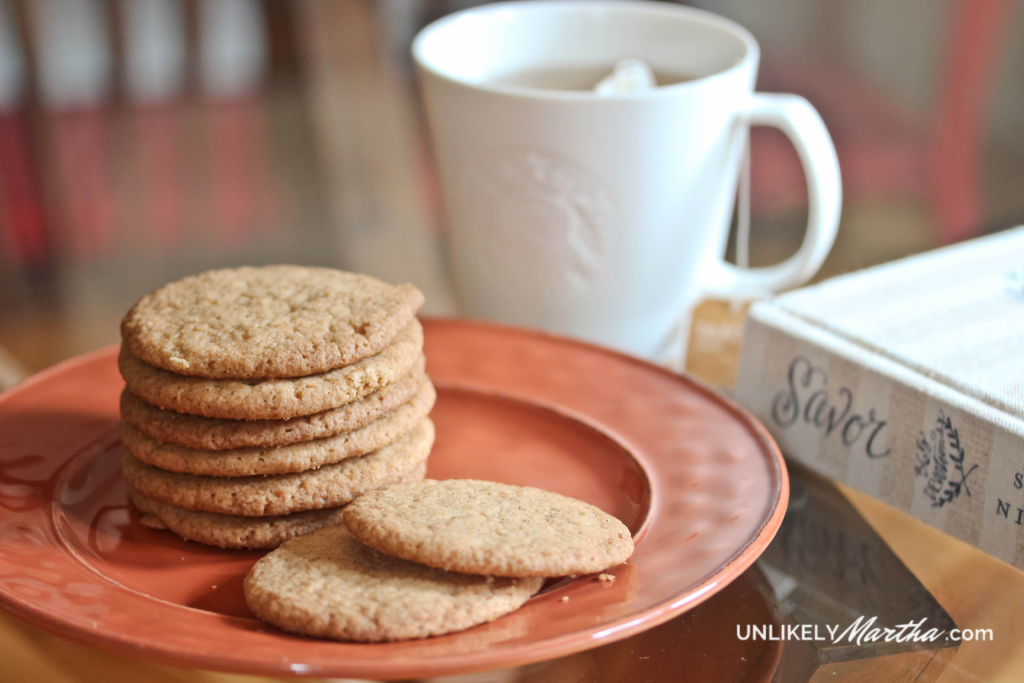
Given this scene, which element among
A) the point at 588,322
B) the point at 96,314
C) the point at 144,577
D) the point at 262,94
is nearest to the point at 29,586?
the point at 144,577

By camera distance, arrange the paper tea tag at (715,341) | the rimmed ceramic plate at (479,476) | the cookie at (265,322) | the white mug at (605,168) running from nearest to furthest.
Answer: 1. the rimmed ceramic plate at (479,476)
2. the cookie at (265,322)
3. the white mug at (605,168)
4. the paper tea tag at (715,341)

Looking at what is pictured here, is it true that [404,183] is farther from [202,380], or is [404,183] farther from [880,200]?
[202,380]

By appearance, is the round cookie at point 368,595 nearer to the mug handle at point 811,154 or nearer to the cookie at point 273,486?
the cookie at point 273,486

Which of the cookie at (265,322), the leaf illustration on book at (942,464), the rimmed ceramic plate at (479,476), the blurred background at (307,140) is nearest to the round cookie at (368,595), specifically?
the rimmed ceramic plate at (479,476)

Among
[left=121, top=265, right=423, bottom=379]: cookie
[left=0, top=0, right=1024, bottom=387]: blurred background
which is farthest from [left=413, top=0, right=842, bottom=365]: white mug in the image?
[left=0, top=0, right=1024, bottom=387]: blurred background

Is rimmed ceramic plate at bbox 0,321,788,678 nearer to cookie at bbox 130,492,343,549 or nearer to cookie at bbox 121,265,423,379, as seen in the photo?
cookie at bbox 130,492,343,549

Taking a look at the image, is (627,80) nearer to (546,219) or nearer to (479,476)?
(546,219)
